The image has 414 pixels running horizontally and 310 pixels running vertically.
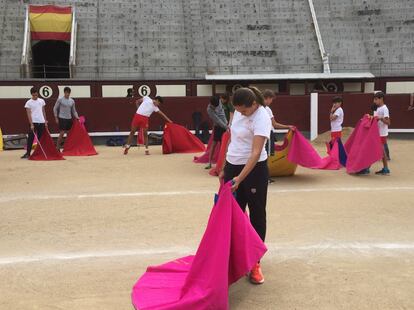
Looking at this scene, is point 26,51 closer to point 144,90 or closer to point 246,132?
point 144,90

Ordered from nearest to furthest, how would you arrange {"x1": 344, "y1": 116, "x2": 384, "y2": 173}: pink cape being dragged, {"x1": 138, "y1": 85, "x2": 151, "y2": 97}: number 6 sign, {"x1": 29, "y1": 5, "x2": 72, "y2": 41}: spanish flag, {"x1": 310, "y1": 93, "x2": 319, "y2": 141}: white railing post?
{"x1": 344, "y1": 116, "x2": 384, "y2": 173}: pink cape being dragged, {"x1": 310, "y1": 93, "x2": 319, "y2": 141}: white railing post, {"x1": 138, "y1": 85, "x2": 151, "y2": 97}: number 6 sign, {"x1": 29, "y1": 5, "x2": 72, "y2": 41}: spanish flag

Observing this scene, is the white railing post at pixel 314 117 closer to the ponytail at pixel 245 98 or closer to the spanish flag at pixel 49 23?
the spanish flag at pixel 49 23

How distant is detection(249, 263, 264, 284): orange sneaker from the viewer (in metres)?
2.88

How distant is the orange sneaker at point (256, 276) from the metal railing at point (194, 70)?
44.3 ft

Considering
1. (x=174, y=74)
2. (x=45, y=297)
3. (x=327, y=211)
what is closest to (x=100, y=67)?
(x=174, y=74)

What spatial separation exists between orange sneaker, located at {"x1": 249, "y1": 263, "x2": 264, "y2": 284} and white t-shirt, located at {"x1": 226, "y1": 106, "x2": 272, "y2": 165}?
61cm

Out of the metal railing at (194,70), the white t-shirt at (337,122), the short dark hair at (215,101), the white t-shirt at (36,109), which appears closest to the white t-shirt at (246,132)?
the short dark hair at (215,101)

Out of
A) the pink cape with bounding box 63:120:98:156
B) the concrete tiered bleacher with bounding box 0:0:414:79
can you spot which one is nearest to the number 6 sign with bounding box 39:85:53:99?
the concrete tiered bleacher with bounding box 0:0:414:79

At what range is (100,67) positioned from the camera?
16656mm

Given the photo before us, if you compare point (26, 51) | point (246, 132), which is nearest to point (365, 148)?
point (246, 132)

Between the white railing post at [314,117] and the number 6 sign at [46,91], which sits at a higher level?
the number 6 sign at [46,91]

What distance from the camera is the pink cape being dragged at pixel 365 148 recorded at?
258 inches

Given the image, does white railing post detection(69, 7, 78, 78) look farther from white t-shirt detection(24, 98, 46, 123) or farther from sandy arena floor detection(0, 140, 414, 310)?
sandy arena floor detection(0, 140, 414, 310)

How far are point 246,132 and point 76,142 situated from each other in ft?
22.1
